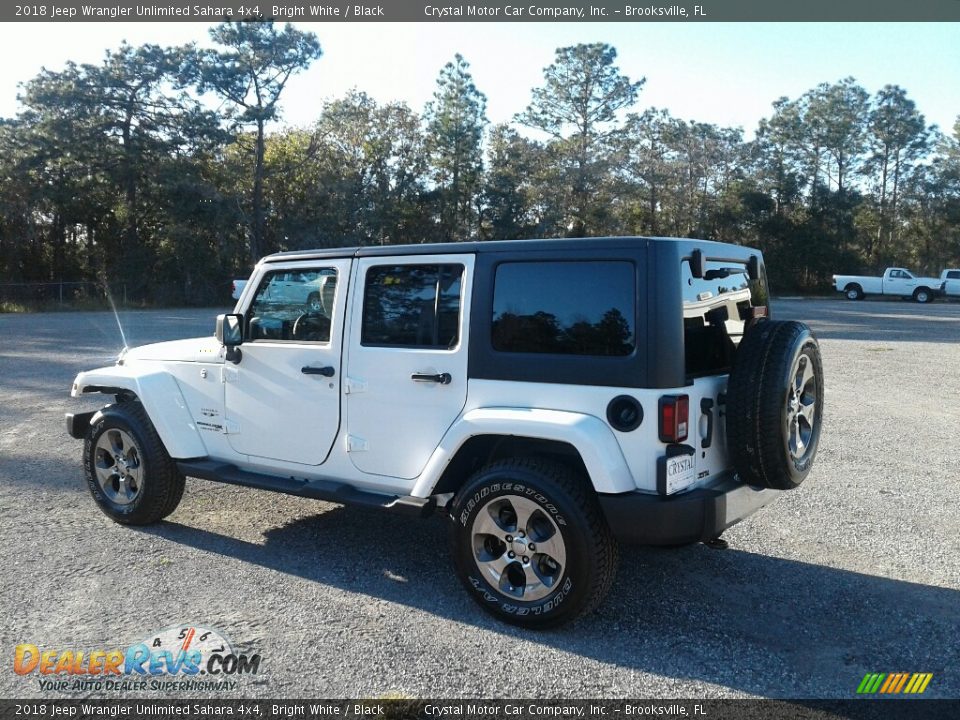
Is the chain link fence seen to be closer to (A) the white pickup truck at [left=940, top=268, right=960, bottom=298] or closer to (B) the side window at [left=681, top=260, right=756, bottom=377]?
(B) the side window at [left=681, top=260, right=756, bottom=377]

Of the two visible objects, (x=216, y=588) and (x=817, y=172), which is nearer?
(x=216, y=588)

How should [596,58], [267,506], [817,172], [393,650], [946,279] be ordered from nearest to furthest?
[393,650] < [267,506] < [946,279] < [596,58] < [817,172]

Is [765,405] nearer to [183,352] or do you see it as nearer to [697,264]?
[697,264]

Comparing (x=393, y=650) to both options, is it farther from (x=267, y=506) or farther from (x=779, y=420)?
(x=267, y=506)

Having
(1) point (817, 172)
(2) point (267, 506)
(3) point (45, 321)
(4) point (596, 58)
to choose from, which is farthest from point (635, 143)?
(2) point (267, 506)

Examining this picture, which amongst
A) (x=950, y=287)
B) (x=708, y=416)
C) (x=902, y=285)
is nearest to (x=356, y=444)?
(x=708, y=416)

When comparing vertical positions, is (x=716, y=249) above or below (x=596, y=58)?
below

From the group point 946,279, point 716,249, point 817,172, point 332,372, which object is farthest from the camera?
point 817,172

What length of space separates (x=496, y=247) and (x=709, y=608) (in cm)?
227

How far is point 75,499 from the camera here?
637 cm

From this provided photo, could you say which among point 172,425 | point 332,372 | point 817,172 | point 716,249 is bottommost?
point 172,425

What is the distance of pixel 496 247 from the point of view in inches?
173

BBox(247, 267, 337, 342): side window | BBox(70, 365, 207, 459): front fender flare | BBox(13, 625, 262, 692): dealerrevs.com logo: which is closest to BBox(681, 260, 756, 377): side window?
BBox(247, 267, 337, 342): side window

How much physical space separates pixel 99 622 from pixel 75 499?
8.39 feet
